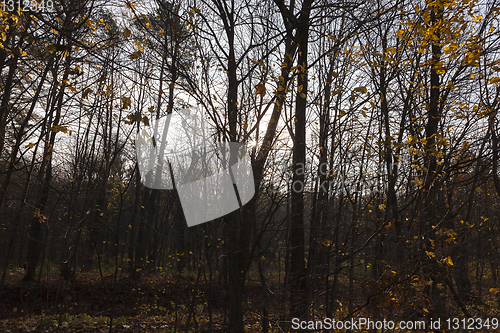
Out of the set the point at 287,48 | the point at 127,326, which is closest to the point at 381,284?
the point at 287,48

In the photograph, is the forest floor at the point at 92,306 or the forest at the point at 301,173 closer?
the forest at the point at 301,173

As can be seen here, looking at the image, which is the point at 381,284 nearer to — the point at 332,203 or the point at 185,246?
the point at 332,203

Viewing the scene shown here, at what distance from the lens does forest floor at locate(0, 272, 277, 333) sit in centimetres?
646

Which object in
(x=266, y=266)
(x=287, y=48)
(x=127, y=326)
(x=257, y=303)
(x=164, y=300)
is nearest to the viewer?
(x=257, y=303)

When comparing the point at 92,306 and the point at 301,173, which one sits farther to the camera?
the point at 92,306

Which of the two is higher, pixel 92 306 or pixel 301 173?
pixel 301 173

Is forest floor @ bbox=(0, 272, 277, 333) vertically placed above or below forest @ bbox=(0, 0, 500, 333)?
below

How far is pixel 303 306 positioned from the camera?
4270 millimetres

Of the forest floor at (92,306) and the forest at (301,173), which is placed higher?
the forest at (301,173)

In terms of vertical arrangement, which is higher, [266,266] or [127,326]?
[266,266]

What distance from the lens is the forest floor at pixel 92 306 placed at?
254 inches

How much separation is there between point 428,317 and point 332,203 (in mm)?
2431

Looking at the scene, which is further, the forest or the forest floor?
the forest floor

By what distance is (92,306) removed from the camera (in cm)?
995
